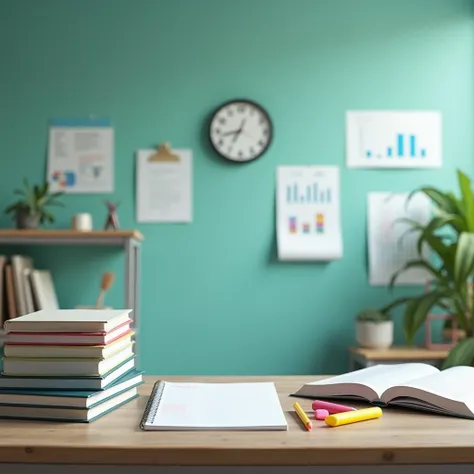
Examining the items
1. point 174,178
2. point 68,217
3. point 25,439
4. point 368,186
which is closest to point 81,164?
point 68,217

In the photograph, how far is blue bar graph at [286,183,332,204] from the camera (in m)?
3.09

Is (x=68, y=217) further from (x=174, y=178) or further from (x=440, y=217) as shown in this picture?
(x=440, y=217)

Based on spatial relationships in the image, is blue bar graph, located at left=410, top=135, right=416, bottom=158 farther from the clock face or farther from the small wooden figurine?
the small wooden figurine

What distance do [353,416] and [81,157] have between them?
2.46 metres

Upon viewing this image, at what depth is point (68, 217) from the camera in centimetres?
307

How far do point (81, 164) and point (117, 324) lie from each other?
2.18 meters

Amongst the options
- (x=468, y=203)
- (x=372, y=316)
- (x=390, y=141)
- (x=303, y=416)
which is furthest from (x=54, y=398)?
(x=390, y=141)

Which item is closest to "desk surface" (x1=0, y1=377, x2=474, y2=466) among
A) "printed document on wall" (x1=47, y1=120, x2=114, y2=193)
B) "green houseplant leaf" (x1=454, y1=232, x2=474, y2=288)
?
"green houseplant leaf" (x1=454, y1=232, x2=474, y2=288)

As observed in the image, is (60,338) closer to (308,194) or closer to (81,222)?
(81,222)

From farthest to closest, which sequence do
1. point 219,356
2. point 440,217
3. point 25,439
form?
1. point 219,356
2. point 440,217
3. point 25,439

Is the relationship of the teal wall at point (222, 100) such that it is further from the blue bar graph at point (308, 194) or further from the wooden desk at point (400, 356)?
the wooden desk at point (400, 356)
